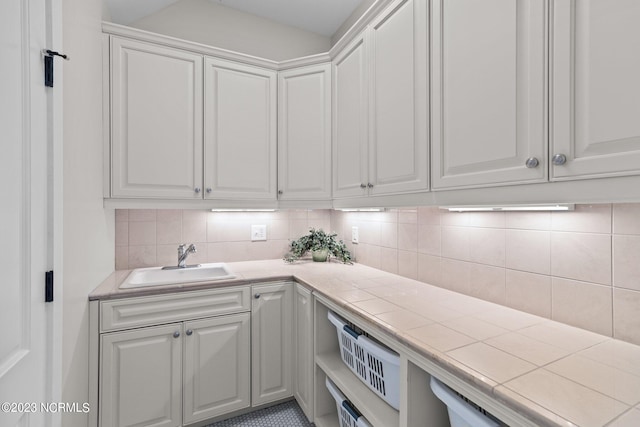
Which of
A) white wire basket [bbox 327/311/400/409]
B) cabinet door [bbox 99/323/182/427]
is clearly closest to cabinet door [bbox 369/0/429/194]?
white wire basket [bbox 327/311/400/409]

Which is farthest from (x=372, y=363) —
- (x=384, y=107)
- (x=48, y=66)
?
(x=48, y=66)

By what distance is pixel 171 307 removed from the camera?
1623 mm

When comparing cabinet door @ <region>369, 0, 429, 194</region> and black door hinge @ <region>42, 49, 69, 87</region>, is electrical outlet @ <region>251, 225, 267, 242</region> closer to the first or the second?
cabinet door @ <region>369, 0, 429, 194</region>

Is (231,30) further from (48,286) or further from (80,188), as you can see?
(48,286)

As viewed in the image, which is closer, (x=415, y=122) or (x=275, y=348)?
(x=415, y=122)

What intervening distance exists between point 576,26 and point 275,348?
6.44ft

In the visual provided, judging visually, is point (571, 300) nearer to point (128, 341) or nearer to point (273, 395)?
point (273, 395)

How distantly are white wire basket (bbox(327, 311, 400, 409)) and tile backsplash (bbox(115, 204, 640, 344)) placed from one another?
0.56 metres

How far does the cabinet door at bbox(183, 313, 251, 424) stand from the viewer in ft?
5.48

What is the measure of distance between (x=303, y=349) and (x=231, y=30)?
2.39m

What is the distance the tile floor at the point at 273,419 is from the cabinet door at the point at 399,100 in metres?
1.42

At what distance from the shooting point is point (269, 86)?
211 centimetres

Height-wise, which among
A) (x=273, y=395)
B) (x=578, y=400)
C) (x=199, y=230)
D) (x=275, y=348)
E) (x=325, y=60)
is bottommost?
(x=273, y=395)

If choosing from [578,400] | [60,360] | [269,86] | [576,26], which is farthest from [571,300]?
[269,86]
